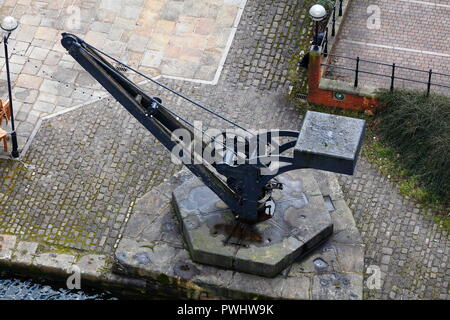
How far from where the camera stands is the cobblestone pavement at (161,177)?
19.6 meters

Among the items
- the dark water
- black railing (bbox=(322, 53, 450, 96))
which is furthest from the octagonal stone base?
black railing (bbox=(322, 53, 450, 96))

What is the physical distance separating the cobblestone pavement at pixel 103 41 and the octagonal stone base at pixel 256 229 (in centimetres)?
414

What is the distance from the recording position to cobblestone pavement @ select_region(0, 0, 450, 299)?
773 inches

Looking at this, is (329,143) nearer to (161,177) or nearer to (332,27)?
(161,177)

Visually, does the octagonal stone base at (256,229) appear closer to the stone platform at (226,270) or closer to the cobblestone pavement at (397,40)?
the stone platform at (226,270)

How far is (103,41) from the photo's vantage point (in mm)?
23938

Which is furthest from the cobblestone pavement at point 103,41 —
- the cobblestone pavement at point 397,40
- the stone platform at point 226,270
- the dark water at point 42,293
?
the stone platform at point 226,270

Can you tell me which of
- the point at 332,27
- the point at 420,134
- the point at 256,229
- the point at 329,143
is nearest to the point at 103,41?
the point at 332,27

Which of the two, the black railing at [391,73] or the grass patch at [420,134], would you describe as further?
the black railing at [391,73]

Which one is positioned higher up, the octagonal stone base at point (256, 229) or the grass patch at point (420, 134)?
the grass patch at point (420, 134)

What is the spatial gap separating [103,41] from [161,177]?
4433mm

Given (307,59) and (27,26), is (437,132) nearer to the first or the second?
(307,59)

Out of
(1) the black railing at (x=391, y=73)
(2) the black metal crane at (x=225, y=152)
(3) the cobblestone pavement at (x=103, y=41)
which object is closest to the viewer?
A: (2) the black metal crane at (x=225, y=152)
